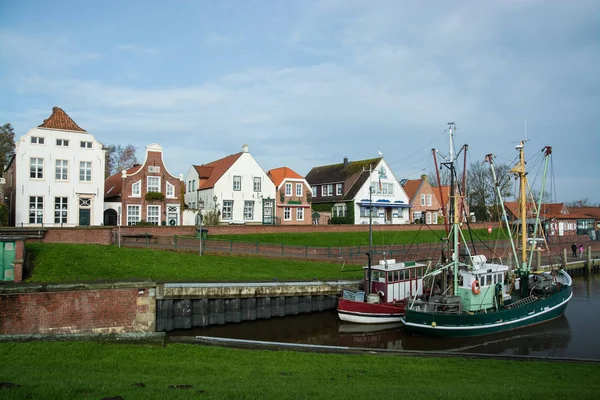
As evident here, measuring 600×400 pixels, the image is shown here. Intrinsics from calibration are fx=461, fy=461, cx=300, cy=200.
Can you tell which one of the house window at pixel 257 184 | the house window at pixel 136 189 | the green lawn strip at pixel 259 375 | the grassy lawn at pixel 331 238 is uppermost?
the house window at pixel 257 184

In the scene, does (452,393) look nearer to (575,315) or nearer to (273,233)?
(575,315)

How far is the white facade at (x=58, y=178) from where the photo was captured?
1483 inches

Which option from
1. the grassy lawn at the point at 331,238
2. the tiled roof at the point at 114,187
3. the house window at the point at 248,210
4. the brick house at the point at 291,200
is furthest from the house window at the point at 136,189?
the brick house at the point at 291,200

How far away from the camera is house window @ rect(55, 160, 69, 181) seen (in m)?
39.1

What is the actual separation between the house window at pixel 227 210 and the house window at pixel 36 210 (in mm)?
17602

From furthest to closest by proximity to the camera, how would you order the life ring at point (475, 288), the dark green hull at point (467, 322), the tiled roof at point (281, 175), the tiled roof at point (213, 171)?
1. the tiled roof at point (281, 175)
2. the tiled roof at point (213, 171)
3. the life ring at point (475, 288)
4. the dark green hull at point (467, 322)

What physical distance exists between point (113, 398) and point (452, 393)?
24.3 feet

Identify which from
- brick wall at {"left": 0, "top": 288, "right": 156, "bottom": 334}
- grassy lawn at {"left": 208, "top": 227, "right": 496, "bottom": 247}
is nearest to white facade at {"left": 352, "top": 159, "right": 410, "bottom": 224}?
grassy lawn at {"left": 208, "top": 227, "right": 496, "bottom": 247}

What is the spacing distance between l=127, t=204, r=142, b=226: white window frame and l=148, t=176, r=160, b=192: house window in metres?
2.07

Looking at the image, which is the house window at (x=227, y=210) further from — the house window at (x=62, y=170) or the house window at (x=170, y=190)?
the house window at (x=62, y=170)

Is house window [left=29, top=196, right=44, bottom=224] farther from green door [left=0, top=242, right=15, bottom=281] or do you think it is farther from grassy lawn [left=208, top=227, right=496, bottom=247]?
green door [left=0, top=242, right=15, bottom=281]

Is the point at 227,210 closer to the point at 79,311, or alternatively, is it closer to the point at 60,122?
the point at 60,122

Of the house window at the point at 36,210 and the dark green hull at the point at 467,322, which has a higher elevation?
the house window at the point at 36,210

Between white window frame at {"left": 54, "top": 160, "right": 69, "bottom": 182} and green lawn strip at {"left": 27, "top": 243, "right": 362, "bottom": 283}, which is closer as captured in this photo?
green lawn strip at {"left": 27, "top": 243, "right": 362, "bottom": 283}
